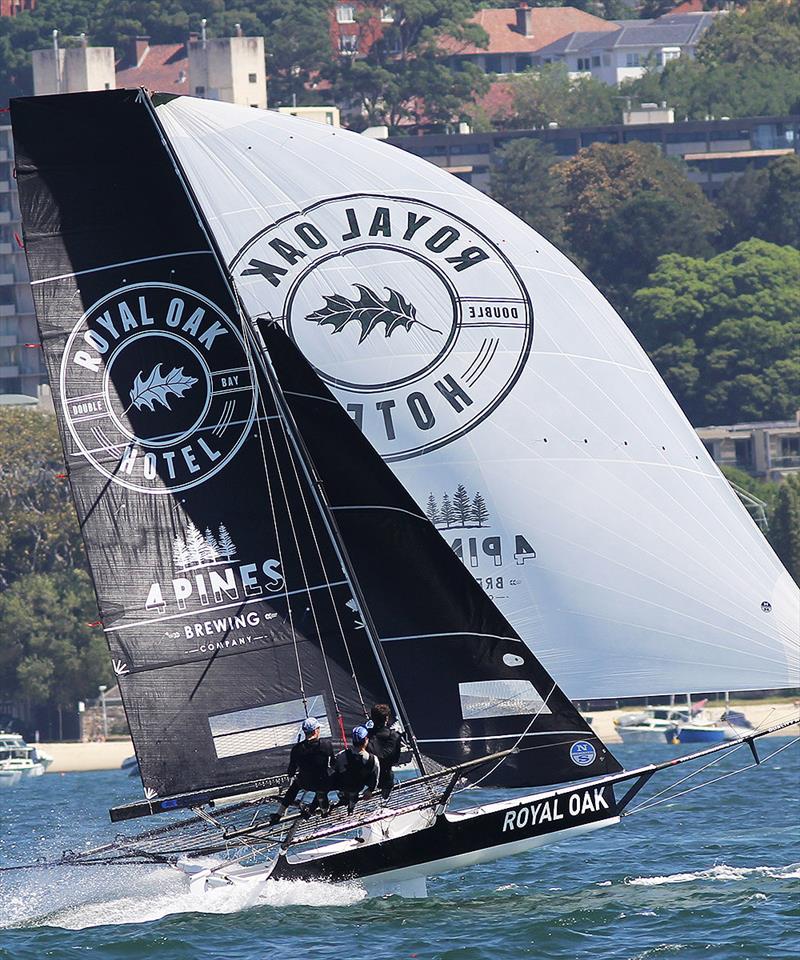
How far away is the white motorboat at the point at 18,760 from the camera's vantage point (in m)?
54.3

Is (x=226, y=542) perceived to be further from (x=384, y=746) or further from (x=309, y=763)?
(x=384, y=746)

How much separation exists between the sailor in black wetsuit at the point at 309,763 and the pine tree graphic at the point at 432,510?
1955 mm

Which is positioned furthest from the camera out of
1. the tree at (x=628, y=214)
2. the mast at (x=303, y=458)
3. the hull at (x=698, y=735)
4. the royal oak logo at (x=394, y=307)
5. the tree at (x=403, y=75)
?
the tree at (x=403, y=75)

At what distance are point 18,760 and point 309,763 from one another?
134ft

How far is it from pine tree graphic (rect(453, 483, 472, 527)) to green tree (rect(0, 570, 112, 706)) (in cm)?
4478

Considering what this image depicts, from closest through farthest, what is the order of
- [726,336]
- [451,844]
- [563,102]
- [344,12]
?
[451,844] → [726,336] → [563,102] → [344,12]

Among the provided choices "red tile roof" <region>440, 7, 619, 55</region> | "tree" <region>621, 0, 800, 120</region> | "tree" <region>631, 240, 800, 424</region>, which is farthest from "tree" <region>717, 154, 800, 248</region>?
"red tile roof" <region>440, 7, 619, 55</region>

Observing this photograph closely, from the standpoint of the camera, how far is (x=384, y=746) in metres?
16.3

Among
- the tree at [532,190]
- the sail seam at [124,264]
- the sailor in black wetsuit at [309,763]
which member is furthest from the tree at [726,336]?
the sailor in black wetsuit at [309,763]

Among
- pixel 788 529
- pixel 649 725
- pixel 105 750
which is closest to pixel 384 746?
pixel 649 725

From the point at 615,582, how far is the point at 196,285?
366 centimetres

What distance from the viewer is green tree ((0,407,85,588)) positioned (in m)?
65.7

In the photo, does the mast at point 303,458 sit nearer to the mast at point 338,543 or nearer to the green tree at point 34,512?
the mast at point 338,543

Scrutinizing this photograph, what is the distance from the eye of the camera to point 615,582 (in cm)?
1700
